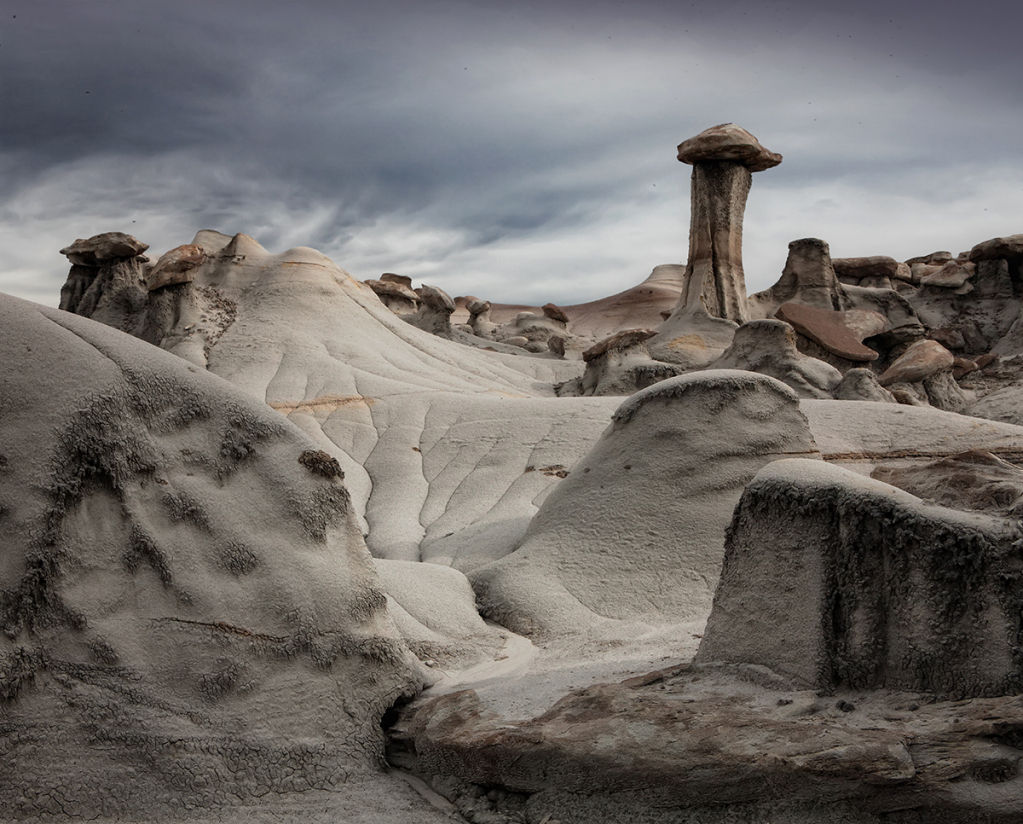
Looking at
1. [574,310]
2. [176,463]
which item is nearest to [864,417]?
[176,463]

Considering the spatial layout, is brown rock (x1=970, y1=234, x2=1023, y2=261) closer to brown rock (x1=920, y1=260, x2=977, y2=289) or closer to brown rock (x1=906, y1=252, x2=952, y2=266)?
brown rock (x1=920, y1=260, x2=977, y2=289)

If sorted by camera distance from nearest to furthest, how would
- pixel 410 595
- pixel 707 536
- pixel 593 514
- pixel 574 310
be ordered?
pixel 410 595 < pixel 707 536 < pixel 593 514 < pixel 574 310

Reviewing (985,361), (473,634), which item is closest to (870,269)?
(985,361)

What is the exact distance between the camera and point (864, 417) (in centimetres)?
612

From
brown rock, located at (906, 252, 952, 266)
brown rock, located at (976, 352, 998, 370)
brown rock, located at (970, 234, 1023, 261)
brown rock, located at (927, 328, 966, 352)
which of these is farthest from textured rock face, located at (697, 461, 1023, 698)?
brown rock, located at (906, 252, 952, 266)

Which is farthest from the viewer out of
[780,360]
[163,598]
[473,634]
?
[780,360]

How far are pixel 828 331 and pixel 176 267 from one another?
886cm

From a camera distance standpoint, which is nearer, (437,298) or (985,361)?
(985,361)

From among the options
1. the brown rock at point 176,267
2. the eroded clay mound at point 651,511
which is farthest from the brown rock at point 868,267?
the eroded clay mound at point 651,511

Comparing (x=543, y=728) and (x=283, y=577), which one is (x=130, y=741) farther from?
(x=543, y=728)

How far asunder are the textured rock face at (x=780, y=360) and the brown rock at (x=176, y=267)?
6.40 meters

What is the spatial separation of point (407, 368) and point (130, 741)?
889cm

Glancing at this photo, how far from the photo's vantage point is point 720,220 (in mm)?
13992

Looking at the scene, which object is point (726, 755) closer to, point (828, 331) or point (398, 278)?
point (828, 331)
